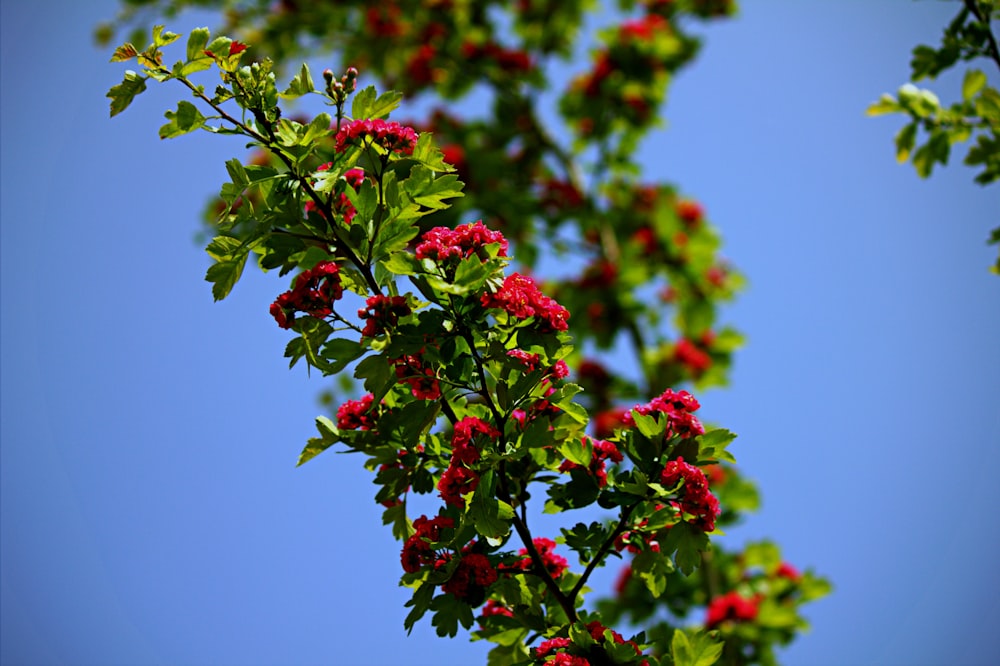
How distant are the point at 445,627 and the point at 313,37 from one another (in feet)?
26.3

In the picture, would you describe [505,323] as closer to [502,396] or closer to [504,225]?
[502,396]

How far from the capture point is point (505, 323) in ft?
6.61

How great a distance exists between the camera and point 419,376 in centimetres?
195

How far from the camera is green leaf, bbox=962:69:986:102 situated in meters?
3.36

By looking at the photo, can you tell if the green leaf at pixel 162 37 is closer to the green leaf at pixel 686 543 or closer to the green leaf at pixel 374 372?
the green leaf at pixel 374 372

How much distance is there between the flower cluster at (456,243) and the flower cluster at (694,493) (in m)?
0.70

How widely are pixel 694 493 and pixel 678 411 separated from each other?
0.23m

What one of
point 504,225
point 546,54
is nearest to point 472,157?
point 504,225

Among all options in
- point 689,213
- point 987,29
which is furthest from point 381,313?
point 689,213

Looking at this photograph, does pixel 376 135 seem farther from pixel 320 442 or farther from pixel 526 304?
pixel 320 442

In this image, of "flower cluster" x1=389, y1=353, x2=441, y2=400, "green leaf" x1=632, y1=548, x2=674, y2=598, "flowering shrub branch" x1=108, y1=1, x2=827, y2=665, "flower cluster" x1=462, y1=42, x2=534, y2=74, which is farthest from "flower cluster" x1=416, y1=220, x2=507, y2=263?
"flower cluster" x1=462, y1=42, x2=534, y2=74

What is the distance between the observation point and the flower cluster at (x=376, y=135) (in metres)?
1.98

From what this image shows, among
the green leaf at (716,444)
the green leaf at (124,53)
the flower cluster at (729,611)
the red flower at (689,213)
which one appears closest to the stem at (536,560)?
the green leaf at (716,444)

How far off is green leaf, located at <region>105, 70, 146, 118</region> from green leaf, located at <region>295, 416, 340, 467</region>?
2.99ft
